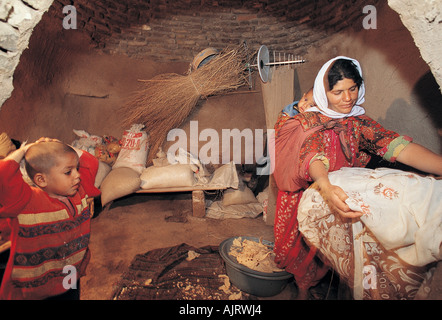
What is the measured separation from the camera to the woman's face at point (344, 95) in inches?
58.2

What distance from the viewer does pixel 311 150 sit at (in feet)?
Answer: 5.09

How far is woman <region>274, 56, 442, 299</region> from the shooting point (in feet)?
4.83

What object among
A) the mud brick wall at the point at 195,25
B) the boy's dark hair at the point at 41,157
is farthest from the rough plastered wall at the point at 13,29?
the mud brick wall at the point at 195,25

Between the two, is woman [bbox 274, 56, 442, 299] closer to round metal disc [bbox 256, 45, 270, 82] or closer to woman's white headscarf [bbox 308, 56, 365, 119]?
woman's white headscarf [bbox 308, 56, 365, 119]

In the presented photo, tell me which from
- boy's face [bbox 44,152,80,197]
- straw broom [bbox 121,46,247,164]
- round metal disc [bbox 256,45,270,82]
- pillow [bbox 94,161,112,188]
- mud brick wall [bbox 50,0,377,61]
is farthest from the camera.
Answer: mud brick wall [bbox 50,0,377,61]

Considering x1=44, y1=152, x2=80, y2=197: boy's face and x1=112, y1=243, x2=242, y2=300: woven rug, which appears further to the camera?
x1=112, y1=243, x2=242, y2=300: woven rug

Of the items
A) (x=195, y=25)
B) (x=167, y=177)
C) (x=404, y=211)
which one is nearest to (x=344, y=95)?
Result: (x=404, y=211)

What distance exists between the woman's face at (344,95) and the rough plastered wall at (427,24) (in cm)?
42

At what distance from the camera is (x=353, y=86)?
1.48 metres

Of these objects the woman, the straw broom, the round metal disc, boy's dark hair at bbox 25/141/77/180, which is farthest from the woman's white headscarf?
the straw broom

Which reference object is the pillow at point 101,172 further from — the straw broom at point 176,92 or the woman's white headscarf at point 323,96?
the woman's white headscarf at point 323,96

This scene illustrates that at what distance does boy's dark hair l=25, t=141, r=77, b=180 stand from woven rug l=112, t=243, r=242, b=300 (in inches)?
50.9

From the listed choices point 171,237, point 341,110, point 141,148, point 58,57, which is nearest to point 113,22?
point 58,57
